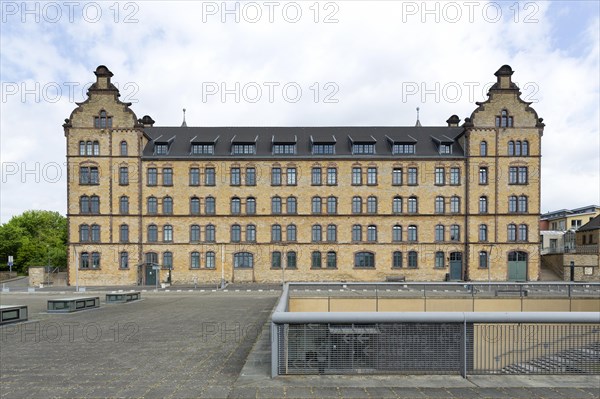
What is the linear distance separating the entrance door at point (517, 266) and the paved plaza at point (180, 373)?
3637 cm

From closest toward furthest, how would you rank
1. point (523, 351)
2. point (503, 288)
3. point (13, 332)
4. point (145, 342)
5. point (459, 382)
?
point (459, 382) < point (523, 351) < point (145, 342) < point (13, 332) < point (503, 288)

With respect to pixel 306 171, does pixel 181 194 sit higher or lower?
lower

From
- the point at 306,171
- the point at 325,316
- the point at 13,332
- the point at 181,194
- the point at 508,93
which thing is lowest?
the point at 13,332

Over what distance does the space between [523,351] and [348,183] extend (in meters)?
35.6

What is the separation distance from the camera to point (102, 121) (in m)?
42.1

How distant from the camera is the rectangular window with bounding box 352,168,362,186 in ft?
141

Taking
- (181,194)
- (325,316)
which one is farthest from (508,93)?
(325,316)

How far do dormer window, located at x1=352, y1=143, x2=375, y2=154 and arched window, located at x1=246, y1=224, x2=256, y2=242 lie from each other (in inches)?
571

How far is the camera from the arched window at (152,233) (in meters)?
42.8

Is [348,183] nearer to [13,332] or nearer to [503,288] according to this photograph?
[503,288]

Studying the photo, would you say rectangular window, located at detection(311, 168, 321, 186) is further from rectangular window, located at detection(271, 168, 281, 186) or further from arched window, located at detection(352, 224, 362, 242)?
arched window, located at detection(352, 224, 362, 242)

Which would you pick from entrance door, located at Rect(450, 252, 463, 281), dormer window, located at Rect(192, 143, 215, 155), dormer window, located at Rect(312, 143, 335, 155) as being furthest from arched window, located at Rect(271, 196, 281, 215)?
entrance door, located at Rect(450, 252, 463, 281)

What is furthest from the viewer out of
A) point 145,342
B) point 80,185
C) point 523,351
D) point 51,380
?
point 80,185

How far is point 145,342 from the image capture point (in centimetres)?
1253
